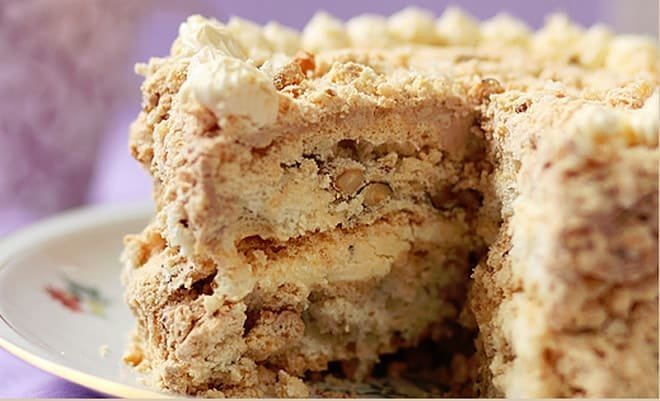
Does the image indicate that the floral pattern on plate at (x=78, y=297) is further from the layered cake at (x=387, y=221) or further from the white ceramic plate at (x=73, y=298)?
the layered cake at (x=387, y=221)

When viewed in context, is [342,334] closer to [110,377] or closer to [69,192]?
[110,377]

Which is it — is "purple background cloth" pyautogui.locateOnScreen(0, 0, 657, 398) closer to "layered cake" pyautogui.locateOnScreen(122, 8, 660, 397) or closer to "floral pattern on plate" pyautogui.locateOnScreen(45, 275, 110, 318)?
"floral pattern on plate" pyautogui.locateOnScreen(45, 275, 110, 318)

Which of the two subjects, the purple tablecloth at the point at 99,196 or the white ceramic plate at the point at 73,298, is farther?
the purple tablecloth at the point at 99,196

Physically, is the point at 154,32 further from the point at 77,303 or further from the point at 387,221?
the point at 387,221

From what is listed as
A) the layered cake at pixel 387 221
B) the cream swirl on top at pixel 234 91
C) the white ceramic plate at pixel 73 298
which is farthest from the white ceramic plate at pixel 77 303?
the cream swirl on top at pixel 234 91

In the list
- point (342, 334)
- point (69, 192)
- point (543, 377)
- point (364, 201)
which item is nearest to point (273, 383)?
point (342, 334)
